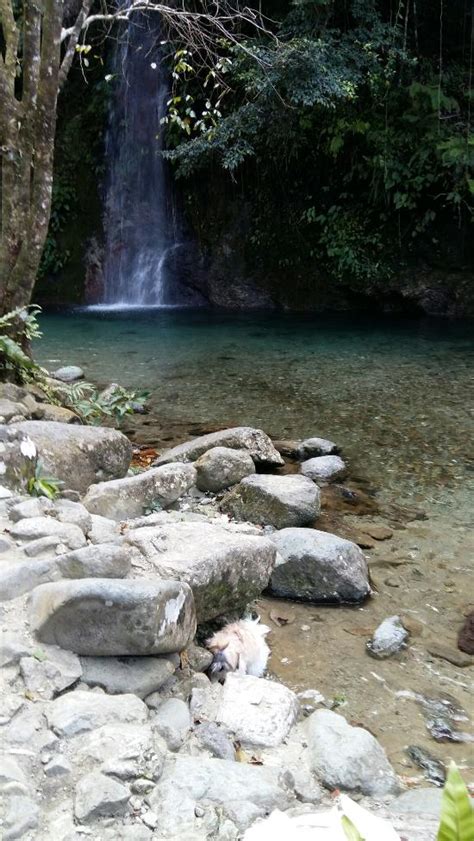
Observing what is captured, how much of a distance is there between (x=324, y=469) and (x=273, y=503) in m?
1.03

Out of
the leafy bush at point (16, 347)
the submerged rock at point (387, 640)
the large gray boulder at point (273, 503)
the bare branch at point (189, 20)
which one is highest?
the bare branch at point (189, 20)

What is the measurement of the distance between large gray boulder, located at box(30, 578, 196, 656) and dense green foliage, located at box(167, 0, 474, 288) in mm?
10052

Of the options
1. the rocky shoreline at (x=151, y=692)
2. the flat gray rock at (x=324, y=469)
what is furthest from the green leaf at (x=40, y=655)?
the flat gray rock at (x=324, y=469)

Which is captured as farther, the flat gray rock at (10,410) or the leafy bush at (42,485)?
the flat gray rock at (10,410)

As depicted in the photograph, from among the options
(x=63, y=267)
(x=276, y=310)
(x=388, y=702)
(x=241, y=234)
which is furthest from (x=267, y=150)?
(x=388, y=702)

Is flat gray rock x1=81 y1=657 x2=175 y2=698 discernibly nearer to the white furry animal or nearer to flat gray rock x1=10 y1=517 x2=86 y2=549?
the white furry animal

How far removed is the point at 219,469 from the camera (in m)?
4.98

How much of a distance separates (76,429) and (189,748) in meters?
2.67

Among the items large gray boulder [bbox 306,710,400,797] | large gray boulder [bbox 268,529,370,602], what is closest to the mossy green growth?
large gray boulder [bbox 268,529,370,602]

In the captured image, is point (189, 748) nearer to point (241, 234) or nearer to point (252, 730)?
point (252, 730)

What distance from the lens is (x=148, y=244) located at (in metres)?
15.6

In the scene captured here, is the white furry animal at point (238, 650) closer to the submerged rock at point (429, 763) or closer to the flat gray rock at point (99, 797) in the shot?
the submerged rock at point (429, 763)

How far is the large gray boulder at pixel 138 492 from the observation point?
4141 mm

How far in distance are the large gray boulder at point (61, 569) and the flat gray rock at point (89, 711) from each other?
1.61 feet
